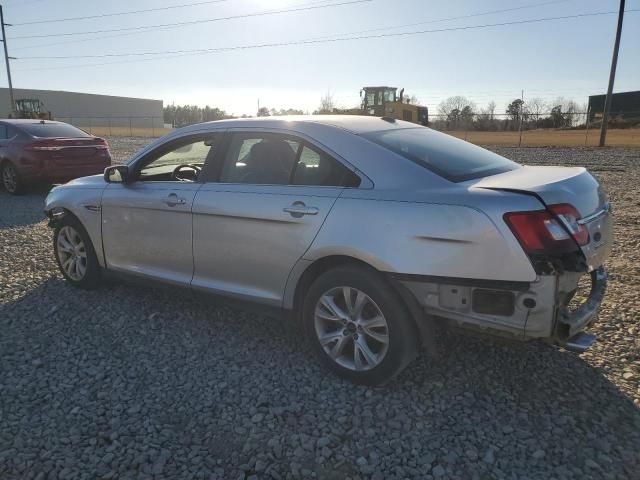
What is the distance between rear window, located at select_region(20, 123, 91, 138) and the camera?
33.8ft

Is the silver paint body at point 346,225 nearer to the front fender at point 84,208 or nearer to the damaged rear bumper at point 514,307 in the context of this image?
the damaged rear bumper at point 514,307

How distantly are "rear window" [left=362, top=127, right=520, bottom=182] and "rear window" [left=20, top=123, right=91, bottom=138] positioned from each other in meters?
9.01

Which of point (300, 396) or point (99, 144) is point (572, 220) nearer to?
point (300, 396)

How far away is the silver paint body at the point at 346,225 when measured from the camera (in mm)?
2641

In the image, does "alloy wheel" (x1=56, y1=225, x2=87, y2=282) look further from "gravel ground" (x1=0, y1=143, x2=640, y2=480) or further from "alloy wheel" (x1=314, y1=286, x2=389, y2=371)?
"alloy wheel" (x1=314, y1=286, x2=389, y2=371)

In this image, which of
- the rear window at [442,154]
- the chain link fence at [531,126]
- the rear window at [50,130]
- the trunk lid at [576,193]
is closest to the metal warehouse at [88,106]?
the chain link fence at [531,126]

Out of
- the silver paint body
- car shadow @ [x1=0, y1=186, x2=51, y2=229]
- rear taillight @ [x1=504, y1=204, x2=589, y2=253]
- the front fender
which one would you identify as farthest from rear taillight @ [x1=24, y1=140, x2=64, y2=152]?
rear taillight @ [x1=504, y1=204, x2=589, y2=253]

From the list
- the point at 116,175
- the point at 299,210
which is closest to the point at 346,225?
the point at 299,210

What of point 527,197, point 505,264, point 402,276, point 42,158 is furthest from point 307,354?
point 42,158

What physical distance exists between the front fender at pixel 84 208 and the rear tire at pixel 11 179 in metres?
6.33

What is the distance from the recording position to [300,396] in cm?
310

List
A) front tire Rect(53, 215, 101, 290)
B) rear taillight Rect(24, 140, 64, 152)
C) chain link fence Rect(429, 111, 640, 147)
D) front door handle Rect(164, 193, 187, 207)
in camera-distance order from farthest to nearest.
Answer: chain link fence Rect(429, 111, 640, 147), rear taillight Rect(24, 140, 64, 152), front tire Rect(53, 215, 101, 290), front door handle Rect(164, 193, 187, 207)

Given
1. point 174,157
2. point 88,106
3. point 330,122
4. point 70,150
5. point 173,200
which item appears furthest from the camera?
point 88,106

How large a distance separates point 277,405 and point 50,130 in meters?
9.71
